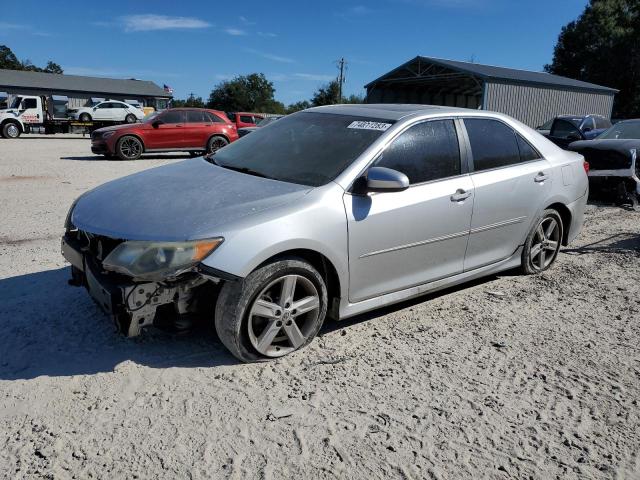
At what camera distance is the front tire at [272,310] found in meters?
3.08

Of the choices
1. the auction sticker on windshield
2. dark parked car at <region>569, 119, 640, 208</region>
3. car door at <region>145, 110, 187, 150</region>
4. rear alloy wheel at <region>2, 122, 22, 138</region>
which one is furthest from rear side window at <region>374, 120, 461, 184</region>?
rear alloy wheel at <region>2, 122, 22, 138</region>

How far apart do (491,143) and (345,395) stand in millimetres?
2583

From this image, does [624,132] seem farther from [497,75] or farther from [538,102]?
[538,102]

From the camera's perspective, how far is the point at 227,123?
17812 millimetres

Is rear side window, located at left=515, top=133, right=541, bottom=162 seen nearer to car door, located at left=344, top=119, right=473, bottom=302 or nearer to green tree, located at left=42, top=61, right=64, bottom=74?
car door, located at left=344, top=119, right=473, bottom=302

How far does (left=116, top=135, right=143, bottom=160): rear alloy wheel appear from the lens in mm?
15766

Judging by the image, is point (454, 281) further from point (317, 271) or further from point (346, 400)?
point (346, 400)

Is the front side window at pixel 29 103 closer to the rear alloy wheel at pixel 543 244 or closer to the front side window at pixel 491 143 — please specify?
the front side window at pixel 491 143

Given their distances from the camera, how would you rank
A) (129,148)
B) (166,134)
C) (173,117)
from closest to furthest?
(129,148)
(166,134)
(173,117)

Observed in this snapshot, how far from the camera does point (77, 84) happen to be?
2229 inches

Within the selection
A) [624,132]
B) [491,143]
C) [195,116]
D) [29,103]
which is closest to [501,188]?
[491,143]

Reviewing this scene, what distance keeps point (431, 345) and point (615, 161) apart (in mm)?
Answer: 6869

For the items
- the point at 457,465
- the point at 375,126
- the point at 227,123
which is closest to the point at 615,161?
the point at 375,126

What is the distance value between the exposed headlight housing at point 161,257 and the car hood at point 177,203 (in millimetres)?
43
